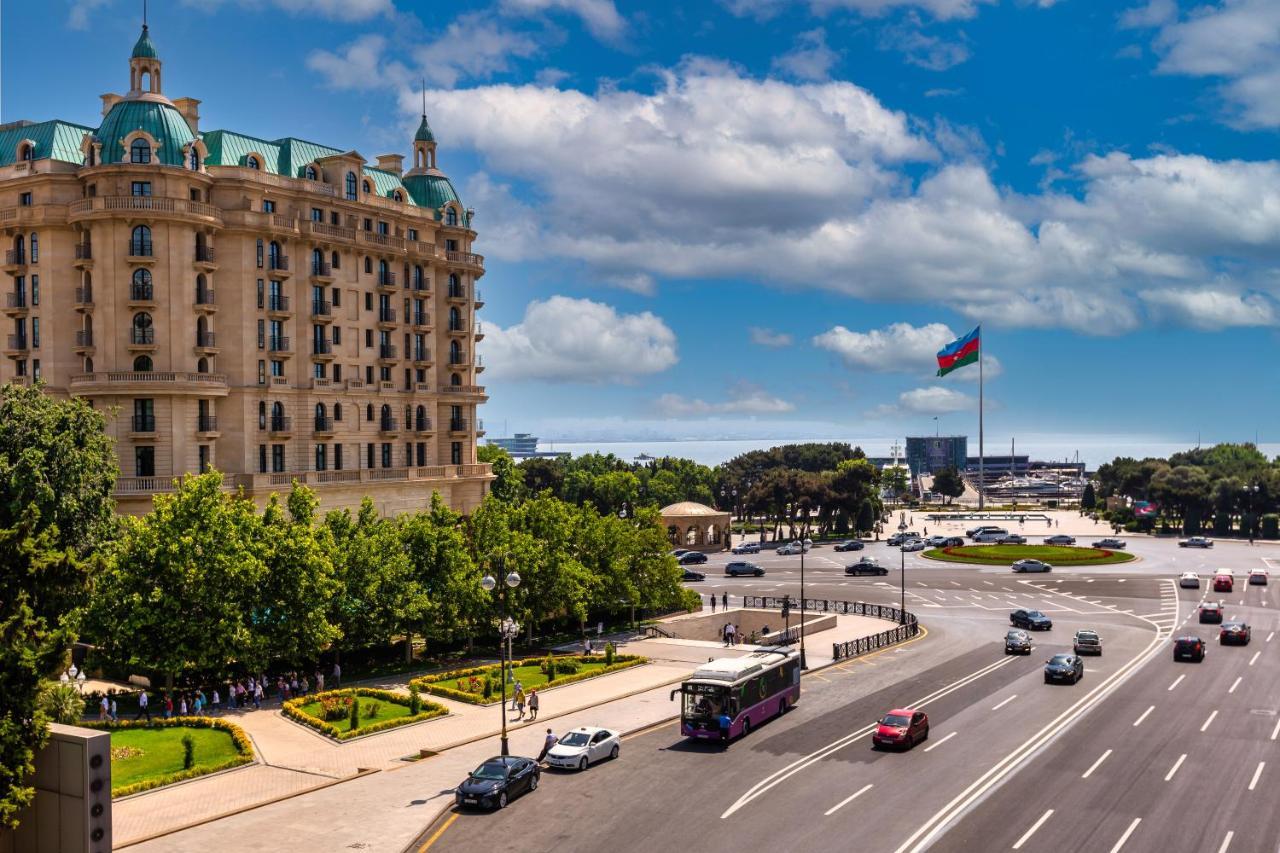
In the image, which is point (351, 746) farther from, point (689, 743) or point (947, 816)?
point (947, 816)

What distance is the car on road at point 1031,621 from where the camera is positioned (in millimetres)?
81312

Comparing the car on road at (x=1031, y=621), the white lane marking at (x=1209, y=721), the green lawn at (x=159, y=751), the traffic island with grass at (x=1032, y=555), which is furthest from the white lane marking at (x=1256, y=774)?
the traffic island with grass at (x=1032, y=555)

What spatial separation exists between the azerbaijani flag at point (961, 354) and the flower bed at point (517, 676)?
82.7 m

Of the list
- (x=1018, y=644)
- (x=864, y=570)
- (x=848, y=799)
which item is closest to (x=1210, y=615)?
(x=1018, y=644)

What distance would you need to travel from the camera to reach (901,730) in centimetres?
4541

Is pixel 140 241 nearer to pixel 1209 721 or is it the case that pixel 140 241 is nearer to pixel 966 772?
pixel 966 772

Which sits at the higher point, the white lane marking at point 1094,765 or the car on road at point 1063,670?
the car on road at point 1063,670

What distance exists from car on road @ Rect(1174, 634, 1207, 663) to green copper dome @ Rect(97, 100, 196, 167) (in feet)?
245

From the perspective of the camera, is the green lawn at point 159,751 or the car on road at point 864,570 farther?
the car on road at point 864,570

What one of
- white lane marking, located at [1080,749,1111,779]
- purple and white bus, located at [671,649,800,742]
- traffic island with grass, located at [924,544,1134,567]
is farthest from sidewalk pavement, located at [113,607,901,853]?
traffic island with grass, located at [924,544,1134,567]

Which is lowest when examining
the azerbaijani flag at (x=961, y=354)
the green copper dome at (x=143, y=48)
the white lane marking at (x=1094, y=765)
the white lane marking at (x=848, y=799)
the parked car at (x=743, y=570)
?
the white lane marking at (x=1094, y=765)

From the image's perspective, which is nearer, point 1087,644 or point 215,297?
point 1087,644

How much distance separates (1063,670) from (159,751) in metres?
44.8

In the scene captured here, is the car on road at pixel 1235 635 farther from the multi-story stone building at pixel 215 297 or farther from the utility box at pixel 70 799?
the utility box at pixel 70 799
